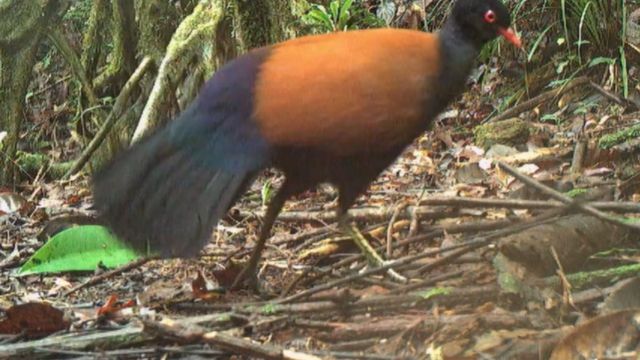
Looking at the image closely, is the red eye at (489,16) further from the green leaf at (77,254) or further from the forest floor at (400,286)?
the green leaf at (77,254)

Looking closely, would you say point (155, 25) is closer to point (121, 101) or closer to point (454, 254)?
point (121, 101)

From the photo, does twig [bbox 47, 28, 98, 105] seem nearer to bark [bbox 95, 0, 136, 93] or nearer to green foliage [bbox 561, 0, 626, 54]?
bark [bbox 95, 0, 136, 93]

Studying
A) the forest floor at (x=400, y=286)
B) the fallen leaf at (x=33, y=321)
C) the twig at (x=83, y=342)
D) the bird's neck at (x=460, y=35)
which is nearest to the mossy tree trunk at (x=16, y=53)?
the forest floor at (x=400, y=286)

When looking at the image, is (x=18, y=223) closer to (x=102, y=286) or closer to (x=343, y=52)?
(x=102, y=286)

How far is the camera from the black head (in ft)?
9.43

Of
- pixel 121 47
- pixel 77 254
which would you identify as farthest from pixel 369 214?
pixel 121 47

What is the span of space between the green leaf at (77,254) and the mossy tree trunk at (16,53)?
2.39m

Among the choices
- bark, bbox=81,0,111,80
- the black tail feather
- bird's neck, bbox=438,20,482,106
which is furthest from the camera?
bark, bbox=81,0,111,80

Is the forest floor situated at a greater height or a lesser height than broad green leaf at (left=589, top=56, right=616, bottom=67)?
lesser

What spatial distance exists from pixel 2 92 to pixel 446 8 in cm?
301

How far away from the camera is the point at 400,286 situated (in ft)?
8.34

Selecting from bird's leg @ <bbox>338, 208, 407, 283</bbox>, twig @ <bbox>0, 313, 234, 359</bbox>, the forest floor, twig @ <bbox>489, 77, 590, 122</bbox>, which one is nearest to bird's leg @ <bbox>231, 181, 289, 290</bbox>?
the forest floor

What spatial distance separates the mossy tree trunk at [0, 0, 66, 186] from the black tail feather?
3.33m

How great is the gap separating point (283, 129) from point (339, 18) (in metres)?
4.25
